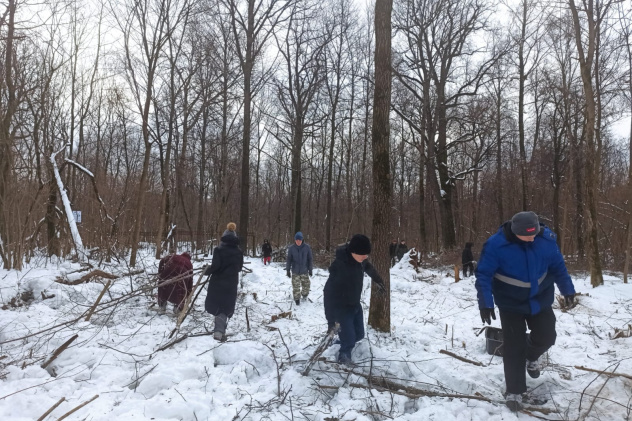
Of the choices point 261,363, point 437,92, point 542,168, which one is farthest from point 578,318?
point 542,168

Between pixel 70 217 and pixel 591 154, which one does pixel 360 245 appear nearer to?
pixel 591 154

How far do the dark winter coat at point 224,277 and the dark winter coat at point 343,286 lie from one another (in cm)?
165

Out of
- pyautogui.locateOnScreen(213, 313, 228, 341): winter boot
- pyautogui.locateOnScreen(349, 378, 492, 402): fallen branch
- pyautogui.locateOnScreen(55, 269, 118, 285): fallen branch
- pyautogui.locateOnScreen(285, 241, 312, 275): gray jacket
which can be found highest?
pyautogui.locateOnScreen(285, 241, 312, 275): gray jacket

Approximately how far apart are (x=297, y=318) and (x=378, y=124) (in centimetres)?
386

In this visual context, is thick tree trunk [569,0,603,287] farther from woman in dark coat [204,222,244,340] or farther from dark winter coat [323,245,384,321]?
woman in dark coat [204,222,244,340]

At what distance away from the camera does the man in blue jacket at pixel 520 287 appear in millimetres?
3434

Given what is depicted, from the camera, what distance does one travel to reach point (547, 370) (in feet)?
13.7

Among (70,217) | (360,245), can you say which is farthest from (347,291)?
(70,217)

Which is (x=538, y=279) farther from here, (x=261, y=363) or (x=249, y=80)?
(x=249, y=80)

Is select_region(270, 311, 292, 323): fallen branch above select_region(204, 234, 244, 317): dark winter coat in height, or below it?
below

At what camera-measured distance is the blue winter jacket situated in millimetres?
3447

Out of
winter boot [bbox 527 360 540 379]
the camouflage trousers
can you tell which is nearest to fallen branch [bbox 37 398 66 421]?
winter boot [bbox 527 360 540 379]

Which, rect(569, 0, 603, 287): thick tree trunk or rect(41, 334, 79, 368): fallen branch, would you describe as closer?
rect(41, 334, 79, 368): fallen branch

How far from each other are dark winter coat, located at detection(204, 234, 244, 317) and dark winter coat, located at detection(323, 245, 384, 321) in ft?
5.40
